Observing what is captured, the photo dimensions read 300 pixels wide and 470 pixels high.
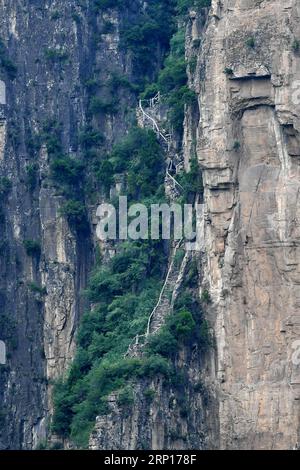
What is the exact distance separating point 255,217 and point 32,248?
321 inches

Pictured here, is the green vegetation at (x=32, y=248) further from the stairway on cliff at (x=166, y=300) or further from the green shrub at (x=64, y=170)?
the stairway on cliff at (x=166, y=300)

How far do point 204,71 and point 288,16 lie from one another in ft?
9.42

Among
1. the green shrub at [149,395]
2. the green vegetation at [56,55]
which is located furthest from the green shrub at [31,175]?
the green shrub at [149,395]

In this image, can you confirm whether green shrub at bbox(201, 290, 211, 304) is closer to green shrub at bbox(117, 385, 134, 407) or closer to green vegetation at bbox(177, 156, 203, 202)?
green vegetation at bbox(177, 156, 203, 202)

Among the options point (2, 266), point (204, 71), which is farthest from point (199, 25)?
point (2, 266)

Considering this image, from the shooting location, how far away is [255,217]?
71.5 meters

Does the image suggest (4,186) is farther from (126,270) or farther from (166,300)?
(166,300)

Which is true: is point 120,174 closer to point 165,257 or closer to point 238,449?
point 165,257

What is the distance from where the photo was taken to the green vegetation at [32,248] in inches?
3027

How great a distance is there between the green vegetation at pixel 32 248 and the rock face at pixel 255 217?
680cm

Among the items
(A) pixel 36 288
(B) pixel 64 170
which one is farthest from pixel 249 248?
(B) pixel 64 170

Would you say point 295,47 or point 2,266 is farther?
point 2,266

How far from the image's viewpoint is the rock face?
234 ft

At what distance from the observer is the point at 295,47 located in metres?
71.1
